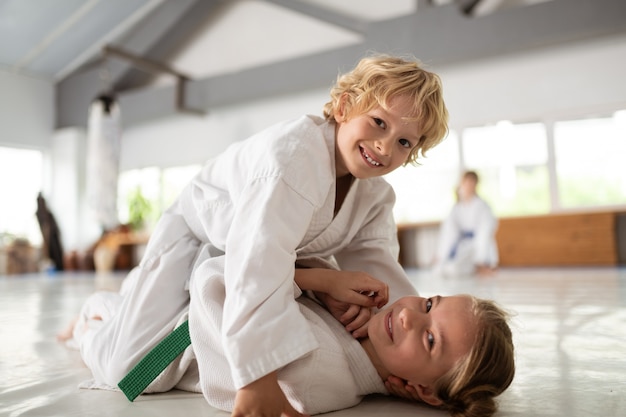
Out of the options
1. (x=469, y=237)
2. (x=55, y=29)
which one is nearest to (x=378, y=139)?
(x=469, y=237)

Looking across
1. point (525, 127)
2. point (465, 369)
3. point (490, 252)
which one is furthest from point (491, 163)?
point (465, 369)

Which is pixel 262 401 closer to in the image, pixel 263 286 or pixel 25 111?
pixel 263 286

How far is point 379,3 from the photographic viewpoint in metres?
7.13

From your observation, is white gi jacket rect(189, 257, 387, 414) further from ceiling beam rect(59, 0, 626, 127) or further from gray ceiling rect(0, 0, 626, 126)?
gray ceiling rect(0, 0, 626, 126)

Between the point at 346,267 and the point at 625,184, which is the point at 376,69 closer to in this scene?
the point at 346,267

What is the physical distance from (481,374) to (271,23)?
7.82m

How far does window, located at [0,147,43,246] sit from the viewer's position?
8.91 m

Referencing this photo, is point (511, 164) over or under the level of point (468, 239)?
over

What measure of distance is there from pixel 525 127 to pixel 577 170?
0.77 m

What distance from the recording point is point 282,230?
98cm

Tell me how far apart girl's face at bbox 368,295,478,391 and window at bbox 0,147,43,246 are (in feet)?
30.4

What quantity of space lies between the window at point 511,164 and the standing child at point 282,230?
5.59m

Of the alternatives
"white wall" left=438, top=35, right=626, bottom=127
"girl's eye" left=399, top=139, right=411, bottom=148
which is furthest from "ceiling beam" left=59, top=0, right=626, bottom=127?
"girl's eye" left=399, top=139, right=411, bottom=148

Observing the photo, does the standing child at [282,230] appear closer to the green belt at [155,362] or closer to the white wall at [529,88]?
the green belt at [155,362]
